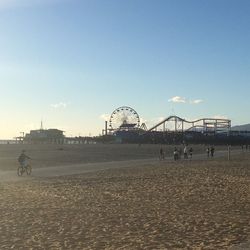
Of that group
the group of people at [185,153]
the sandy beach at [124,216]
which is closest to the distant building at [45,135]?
the group of people at [185,153]

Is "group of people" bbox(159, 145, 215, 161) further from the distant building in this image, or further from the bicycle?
the distant building

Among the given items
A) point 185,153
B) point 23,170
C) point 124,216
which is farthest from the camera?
point 185,153

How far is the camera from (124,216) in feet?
41.5

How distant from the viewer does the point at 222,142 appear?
16250 cm

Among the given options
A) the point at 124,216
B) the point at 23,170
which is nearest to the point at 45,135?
the point at 23,170

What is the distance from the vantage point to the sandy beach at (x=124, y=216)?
31.6 ft

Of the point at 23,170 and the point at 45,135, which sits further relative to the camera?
the point at 45,135

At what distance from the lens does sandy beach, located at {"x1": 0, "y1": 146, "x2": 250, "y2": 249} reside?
963cm

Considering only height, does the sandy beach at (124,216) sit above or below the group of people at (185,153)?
below

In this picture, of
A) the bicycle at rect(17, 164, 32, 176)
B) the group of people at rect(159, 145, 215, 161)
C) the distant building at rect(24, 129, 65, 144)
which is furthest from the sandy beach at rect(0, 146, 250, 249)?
the distant building at rect(24, 129, 65, 144)

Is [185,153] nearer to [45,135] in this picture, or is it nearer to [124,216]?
[124,216]

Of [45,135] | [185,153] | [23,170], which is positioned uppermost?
[45,135]

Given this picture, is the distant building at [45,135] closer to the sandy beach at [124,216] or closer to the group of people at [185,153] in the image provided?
the group of people at [185,153]

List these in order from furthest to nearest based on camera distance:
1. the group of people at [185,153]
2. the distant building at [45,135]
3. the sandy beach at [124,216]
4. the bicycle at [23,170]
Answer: the distant building at [45,135] < the group of people at [185,153] < the bicycle at [23,170] < the sandy beach at [124,216]
